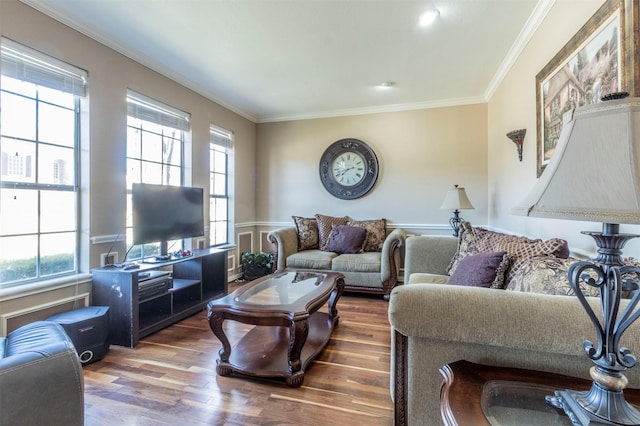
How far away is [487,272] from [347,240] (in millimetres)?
2423

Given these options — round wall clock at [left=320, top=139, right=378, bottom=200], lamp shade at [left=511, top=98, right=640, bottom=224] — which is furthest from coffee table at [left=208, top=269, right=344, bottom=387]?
round wall clock at [left=320, top=139, right=378, bottom=200]

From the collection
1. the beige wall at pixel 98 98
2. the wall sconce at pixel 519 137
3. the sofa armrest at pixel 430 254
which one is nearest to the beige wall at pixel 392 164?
the wall sconce at pixel 519 137

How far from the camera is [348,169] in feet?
15.5

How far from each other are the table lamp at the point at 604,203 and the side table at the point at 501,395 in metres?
0.06

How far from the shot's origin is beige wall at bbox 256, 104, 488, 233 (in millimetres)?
4250

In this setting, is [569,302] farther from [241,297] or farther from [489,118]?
[489,118]

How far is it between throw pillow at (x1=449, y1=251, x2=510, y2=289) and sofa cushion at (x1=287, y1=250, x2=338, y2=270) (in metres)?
2.06

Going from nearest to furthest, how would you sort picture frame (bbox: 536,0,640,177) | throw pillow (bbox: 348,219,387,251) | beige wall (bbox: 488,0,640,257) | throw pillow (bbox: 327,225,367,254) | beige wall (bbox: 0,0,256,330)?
1. picture frame (bbox: 536,0,640,177)
2. beige wall (bbox: 488,0,640,257)
3. beige wall (bbox: 0,0,256,330)
4. throw pillow (bbox: 327,225,367,254)
5. throw pillow (bbox: 348,219,387,251)

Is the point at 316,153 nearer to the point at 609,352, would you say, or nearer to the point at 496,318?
the point at 496,318

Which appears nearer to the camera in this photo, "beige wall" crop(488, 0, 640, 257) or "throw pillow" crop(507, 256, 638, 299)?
"throw pillow" crop(507, 256, 638, 299)

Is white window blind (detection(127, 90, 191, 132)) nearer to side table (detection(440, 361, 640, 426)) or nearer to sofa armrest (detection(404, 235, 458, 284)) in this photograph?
sofa armrest (detection(404, 235, 458, 284))

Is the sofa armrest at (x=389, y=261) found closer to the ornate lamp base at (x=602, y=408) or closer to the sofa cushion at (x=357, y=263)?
the sofa cushion at (x=357, y=263)

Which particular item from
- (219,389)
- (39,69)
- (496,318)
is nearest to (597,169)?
(496,318)

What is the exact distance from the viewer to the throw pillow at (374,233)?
4.21 meters
